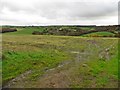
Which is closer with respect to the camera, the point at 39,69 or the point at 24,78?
the point at 24,78

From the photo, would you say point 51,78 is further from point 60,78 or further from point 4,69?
point 4,69

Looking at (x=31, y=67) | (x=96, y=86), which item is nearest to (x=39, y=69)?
(x=31, y=67)

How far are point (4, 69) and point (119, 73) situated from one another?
29.0ft

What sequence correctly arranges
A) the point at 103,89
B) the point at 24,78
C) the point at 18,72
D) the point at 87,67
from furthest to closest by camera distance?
the point at 87,67 < the point at 18,72 < the point at 24,78 < the point at 103,89

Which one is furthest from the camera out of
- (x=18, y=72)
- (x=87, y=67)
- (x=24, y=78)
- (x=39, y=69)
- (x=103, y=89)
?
(x=87, y=67)

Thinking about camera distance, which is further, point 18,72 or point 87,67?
point 87,67

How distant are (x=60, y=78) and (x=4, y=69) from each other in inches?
180

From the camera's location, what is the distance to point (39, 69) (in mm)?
20359

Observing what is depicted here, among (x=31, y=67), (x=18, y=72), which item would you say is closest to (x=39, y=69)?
(x=31, y=67)

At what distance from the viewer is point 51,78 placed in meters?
17.6

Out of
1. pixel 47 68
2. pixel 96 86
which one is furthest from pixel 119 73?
pixel 47 68

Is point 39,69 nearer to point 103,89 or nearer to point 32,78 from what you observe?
point 32,78

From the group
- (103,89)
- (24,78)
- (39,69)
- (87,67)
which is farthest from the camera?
(87,67)

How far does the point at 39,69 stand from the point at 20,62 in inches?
107
